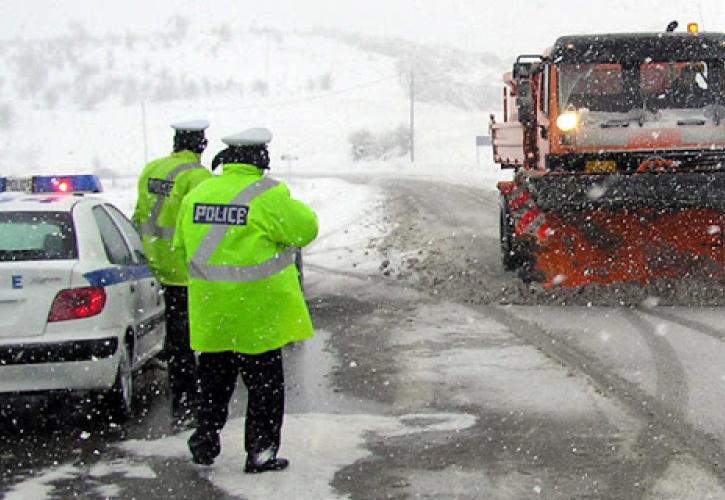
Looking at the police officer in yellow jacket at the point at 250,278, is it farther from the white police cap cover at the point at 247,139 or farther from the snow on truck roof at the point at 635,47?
the snow on truck roof at the point at 635,47

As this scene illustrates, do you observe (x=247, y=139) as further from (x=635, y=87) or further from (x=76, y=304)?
(x=635, y=87)

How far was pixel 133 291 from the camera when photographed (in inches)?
291

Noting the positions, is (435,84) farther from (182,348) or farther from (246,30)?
(182,348)

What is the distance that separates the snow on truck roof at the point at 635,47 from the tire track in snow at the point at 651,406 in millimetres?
3284

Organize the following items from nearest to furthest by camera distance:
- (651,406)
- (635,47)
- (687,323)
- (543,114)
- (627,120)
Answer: (651,406) < (687,323) < (627,120) < (635,47) < (543,114)

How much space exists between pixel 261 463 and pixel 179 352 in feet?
5.11

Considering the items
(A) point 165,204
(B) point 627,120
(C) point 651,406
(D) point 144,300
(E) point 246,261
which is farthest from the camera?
(B) point 627,120

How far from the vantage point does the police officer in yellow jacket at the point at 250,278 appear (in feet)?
18.5

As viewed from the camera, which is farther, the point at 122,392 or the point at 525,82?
the point at 525,82

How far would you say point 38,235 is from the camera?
7027mm

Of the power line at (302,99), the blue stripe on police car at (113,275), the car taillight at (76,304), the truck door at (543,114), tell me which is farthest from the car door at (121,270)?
the power line at (302,99)

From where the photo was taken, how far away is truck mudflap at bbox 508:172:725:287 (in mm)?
11633

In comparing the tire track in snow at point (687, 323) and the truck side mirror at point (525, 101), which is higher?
the truck side mirror at point (525, 101)

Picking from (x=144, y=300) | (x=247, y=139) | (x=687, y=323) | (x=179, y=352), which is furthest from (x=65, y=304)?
(x=687, y=323)
